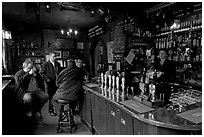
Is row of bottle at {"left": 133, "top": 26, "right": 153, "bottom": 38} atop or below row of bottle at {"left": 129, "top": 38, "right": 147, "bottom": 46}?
atop

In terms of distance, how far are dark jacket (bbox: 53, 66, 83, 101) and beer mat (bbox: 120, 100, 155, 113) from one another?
1.37 m

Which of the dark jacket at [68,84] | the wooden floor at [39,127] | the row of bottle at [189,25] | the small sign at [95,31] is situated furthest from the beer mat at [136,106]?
the small sign at [95,31]

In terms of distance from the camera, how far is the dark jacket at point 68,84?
303 centimetres

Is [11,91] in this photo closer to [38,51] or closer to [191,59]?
[38,51]

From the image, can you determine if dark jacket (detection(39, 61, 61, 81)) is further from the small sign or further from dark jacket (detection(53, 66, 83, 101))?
the small sign

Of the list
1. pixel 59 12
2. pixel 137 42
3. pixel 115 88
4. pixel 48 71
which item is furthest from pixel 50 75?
pixel 137 42

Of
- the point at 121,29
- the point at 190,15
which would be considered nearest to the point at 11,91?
the point at 121,29

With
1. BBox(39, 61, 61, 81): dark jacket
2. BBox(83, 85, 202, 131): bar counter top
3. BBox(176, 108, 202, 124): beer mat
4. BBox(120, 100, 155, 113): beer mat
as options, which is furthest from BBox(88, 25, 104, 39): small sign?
BBox(176, 108, 202, 124): beer mat

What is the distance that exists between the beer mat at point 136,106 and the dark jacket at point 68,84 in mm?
1374

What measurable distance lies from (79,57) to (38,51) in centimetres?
172

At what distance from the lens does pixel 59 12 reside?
4668mm

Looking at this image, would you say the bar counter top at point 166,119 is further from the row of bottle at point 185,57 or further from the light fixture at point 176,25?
the light fixture at point 176,25

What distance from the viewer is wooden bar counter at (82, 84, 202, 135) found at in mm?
1344

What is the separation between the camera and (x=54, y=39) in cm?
694
